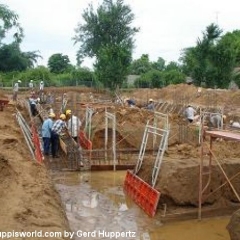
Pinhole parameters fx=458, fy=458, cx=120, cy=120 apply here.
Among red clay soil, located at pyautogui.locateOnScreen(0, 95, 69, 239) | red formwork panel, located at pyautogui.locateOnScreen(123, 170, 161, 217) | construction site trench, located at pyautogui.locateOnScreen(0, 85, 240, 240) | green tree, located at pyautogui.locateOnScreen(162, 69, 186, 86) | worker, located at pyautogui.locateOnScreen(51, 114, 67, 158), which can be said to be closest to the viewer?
red clay soil, located at pyautogui.locateOnScreen(0, 95, 69, 239)

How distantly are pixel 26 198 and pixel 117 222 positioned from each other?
2.98 metres

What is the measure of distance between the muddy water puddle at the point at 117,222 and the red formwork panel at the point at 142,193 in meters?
0.15

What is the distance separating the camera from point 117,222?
33.4ft

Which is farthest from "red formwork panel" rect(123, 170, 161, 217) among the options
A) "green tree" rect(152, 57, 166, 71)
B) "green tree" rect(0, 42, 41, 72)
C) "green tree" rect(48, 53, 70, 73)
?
"green tree" rect(152, 57, 166, 71)

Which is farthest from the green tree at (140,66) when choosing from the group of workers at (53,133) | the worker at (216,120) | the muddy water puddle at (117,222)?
the muddy water puddle at (117,222)

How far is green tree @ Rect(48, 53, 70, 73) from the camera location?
7069 cm

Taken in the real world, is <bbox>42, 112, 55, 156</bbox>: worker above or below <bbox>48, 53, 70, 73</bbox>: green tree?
below

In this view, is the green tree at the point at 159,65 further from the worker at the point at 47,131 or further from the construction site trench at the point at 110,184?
the worker at the point at 47,131

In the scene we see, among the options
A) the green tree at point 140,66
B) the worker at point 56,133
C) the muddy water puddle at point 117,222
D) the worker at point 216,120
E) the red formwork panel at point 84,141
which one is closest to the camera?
the muddy water puddle at point 117,222

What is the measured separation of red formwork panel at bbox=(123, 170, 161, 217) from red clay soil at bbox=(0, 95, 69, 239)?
2.53 metres

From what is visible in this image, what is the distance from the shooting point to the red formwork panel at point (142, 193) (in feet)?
34.8

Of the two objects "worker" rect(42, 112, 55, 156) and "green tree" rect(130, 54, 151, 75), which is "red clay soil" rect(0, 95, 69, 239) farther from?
"green tree" rect(130, 54, 151, 75)

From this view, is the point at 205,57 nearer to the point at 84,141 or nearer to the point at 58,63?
the point at 84,141

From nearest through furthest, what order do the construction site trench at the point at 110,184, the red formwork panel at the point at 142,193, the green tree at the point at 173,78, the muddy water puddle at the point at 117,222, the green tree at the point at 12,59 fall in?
the construction site trench at the point at 110,184, the muddy water puddle at the point at 117,222, the red formwork panel at the point at 142,193, the green tree at the point at 173,78, the green tree at the point at 12,59
